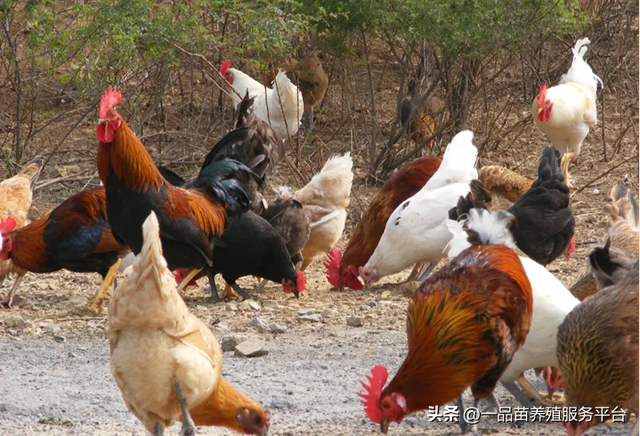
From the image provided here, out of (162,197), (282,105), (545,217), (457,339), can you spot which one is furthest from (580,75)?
(457,339)

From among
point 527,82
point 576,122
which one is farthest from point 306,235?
point 527,82

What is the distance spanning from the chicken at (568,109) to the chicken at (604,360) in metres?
5.51

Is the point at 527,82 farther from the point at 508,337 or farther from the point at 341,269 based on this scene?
the point at 508,337

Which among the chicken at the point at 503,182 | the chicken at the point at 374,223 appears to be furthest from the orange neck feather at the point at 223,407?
the chicken at the point at 503,182

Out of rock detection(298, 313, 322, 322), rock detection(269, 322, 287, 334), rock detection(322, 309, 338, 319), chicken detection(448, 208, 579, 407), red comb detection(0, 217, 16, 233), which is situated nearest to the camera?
chicken detection(448, 208, 579, 407)

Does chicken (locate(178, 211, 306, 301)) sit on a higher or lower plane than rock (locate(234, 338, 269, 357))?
higher

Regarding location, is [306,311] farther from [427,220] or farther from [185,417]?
[185,417]

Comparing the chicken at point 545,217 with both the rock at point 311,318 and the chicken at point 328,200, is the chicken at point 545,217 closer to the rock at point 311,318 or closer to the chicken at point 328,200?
the rock at point 311,318

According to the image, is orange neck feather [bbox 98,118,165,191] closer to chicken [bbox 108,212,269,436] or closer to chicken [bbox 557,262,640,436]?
chicken [bbox 108,212,269,436]

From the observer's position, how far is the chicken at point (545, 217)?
6719mm

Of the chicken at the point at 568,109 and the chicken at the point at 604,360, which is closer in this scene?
the chicken at the point at 604,360

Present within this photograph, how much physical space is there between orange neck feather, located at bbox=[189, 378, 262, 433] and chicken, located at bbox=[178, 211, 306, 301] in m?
3.08

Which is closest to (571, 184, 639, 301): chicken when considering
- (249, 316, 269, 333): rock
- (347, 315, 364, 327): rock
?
(347, 315, 364, 327): rock

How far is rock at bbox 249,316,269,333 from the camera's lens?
22.4 ft
